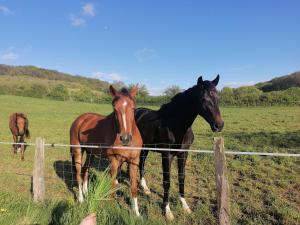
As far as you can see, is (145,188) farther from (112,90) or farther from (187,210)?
(112,90)

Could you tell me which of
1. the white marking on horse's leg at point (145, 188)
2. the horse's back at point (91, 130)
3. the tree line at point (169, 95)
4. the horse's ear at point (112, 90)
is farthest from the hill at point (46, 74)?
the horse's ear at point (112, 90)

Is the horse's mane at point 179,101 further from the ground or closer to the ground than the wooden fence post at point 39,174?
further from the ground

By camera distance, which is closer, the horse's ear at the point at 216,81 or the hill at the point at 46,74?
the horse's ear at the point at 216,81

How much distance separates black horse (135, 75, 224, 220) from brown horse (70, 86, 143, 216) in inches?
23.3

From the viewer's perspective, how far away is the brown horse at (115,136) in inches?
176

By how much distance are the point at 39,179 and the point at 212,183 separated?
11.0 ft

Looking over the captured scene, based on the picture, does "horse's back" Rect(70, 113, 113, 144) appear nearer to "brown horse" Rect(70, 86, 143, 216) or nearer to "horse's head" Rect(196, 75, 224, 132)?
"brown horse" Rect(70, 86, 143, 216)

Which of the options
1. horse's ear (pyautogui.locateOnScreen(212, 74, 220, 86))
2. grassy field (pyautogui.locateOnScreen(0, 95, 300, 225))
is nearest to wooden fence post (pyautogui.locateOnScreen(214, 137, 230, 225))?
grassy field (pyautogui.locateOnScreen(0, 95, 300, 225))

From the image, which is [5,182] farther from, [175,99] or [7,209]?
[175,99]

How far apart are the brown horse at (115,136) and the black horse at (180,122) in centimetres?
59

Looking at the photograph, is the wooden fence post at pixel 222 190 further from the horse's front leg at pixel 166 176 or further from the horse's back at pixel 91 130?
the horse's back at pixel 91 130

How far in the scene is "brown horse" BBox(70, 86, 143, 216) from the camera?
447 cm

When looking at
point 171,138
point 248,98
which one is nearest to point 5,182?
point 171,138

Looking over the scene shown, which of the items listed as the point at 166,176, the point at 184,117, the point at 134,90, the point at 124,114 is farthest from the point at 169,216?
the point at 134,90
